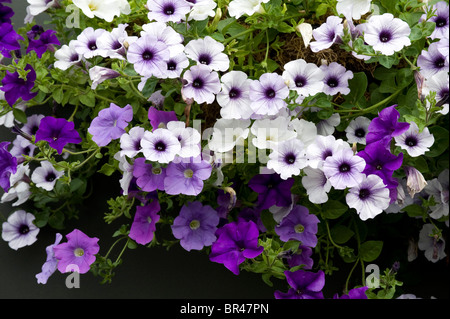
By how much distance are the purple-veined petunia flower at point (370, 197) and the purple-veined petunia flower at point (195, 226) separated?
30cm

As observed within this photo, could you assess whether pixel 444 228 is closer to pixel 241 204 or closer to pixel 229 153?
pixel 241 204

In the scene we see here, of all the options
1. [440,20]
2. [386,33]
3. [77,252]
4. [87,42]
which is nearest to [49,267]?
[77,252]

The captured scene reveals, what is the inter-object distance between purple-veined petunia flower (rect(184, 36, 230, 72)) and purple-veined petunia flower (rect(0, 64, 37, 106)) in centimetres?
34

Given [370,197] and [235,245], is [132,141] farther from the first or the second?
[370,197]

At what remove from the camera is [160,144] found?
1087 mm

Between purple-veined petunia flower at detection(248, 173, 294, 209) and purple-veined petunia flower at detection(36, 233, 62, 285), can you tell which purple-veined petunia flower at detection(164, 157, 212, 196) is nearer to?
purple-veined petunia flower at detection(248, 173, 294, 209)

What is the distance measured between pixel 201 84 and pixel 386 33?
13.6 inches

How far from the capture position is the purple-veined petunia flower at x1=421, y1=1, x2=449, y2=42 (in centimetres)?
116

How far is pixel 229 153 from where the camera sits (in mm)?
1135

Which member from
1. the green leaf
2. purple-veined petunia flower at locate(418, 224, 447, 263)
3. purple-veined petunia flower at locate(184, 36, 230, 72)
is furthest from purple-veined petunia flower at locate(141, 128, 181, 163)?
purple-veined petunia flower at locate(418, 224, 447, 263)

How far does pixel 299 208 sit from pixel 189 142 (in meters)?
0.27

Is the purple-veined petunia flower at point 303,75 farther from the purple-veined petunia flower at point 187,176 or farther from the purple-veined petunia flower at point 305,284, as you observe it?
the purple-veined petunia flower at point 305,284

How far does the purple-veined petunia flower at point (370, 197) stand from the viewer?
1.05 m
